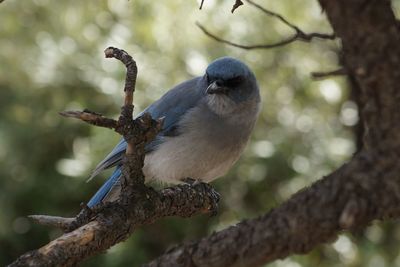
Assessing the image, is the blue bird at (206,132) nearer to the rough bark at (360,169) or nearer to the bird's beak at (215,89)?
the bird's beak at (215,89)

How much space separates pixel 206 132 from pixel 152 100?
125cm

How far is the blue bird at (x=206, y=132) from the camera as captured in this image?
13.5ft

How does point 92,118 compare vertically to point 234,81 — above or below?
below

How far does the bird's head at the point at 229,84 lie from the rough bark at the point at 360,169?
7.91 feet

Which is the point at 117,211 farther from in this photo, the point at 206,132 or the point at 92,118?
the point at 206,132

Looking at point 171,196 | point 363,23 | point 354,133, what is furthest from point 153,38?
point 363,23

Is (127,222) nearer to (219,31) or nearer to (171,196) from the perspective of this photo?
(171,196)

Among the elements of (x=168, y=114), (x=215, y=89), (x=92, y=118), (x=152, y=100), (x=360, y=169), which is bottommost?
(x=360, y=169)

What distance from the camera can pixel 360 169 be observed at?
168 centimetres

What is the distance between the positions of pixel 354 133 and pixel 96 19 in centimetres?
218

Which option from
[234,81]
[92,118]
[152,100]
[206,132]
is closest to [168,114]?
[206,132]

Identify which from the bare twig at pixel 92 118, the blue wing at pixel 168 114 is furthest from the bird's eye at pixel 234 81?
the bare twig at pixel 92 118

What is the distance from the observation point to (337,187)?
5.54ft

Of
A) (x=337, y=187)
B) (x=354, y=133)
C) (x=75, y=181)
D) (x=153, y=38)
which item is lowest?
(x=337, y=187)
